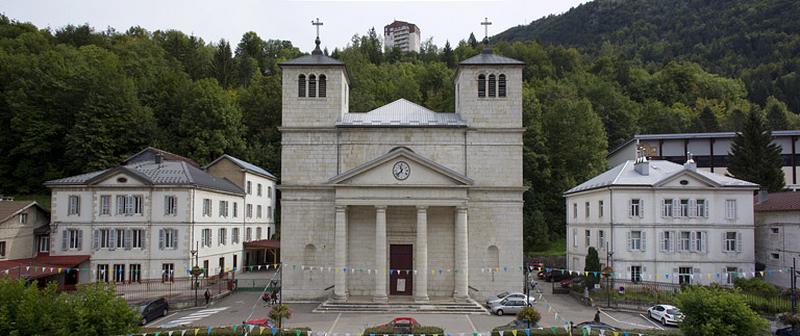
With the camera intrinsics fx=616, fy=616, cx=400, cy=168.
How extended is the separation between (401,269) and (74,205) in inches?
934

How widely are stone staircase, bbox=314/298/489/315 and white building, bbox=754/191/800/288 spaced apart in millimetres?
19446

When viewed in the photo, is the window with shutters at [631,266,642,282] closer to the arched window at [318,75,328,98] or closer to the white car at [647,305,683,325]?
the white car at [647,305,683,325]

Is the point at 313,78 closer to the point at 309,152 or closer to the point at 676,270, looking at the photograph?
the point at 309,152

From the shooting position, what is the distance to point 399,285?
124 feet

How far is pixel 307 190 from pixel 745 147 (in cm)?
4235

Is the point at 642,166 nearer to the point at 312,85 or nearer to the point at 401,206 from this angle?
the point at 401,206

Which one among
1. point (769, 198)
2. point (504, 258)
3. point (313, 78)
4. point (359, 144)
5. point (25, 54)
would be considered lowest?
point (504, 258)

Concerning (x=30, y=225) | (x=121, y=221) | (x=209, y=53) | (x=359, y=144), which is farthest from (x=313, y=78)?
(x=209, y=53)

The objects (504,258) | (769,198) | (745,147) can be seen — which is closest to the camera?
(504,258)

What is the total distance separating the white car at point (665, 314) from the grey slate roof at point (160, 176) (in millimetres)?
30575

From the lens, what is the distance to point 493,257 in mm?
37875

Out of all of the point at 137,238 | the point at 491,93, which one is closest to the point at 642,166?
the point at 491,93

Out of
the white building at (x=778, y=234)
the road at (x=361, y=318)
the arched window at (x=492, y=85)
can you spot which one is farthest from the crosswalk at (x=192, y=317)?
the white building at (x=778, y=234)

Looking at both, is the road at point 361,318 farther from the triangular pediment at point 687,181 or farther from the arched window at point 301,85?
the arched window at point 301,85
